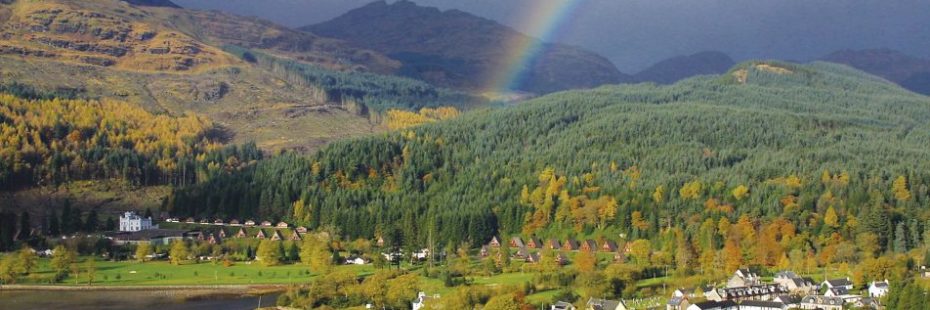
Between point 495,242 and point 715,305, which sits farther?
point 495,242

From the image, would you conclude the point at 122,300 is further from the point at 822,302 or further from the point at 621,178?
the point at 621,178

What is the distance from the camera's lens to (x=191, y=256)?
322 feet

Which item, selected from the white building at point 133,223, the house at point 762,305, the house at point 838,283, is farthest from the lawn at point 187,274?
A: the house at point 838,283

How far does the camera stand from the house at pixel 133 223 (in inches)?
4432

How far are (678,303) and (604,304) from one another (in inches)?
167

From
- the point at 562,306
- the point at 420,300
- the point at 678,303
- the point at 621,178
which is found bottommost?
the point at 420,300

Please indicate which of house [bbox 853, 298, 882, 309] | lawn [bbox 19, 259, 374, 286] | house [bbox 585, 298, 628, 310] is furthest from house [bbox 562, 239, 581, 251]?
house [bbox 853, 298, 882, 309]

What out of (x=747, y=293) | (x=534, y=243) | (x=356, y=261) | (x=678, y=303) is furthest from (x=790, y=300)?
(x=356, y=261)

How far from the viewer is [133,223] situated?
11300 cm

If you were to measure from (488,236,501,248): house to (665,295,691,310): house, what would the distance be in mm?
35648

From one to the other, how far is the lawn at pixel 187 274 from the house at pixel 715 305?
28.9 metres

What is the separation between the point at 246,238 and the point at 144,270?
55.4 ft

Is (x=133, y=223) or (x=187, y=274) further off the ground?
(x=187, y=274)

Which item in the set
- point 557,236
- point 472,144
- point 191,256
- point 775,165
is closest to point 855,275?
point 557,236
